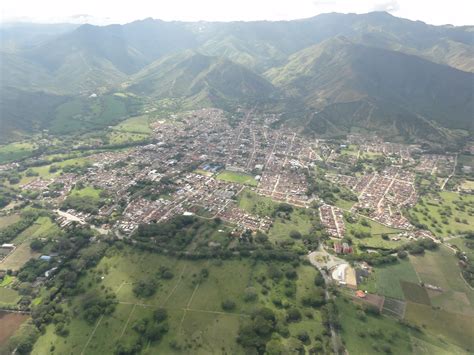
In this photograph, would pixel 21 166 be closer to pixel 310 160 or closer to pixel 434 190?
pixel 310 160

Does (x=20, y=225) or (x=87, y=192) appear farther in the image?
(x=87, y=192)

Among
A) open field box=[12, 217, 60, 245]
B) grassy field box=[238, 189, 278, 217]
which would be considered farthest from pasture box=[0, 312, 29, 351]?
grassy field box=[238, 189, 278, 217]

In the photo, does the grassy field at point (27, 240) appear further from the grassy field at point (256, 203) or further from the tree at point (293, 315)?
the tree at point (293, 315)

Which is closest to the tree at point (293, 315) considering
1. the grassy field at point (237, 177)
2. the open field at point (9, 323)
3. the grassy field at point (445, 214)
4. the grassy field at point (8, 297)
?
the grassy field at point (445, 214)

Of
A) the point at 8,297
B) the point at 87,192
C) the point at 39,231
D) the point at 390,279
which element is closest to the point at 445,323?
the point at 390,279

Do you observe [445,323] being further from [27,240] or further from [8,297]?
[27,240]

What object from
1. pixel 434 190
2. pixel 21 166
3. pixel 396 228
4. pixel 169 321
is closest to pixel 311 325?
pixel 169 321
